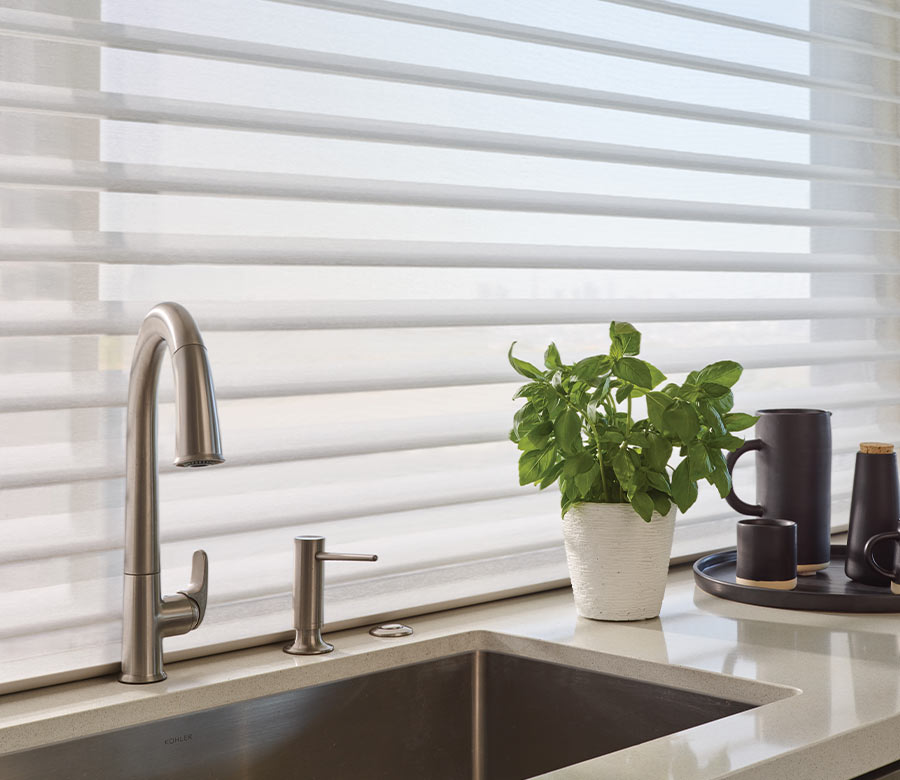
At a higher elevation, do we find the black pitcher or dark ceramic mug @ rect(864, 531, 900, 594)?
the black pitcher

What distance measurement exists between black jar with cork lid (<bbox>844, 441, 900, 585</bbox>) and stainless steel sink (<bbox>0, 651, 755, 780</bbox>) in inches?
19.2

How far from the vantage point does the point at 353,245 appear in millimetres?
1373

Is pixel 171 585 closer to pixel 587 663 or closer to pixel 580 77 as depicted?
pixel 587 663

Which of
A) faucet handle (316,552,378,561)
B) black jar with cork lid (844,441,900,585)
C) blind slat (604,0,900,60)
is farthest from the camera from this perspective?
blind slat (604,0,900,60)

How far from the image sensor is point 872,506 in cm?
159

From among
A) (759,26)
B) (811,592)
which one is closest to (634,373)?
(811,592)

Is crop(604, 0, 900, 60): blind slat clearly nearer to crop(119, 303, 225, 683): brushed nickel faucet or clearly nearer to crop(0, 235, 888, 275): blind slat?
crop(0, 235, 888, 275): blind slat

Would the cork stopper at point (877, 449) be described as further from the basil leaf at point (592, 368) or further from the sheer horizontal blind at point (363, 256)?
the basil leaf at point (592, 368)

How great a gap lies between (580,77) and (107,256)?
2.48ft

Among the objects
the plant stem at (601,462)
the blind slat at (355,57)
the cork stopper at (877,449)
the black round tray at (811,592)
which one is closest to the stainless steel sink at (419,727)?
the plant stem at (601,462)

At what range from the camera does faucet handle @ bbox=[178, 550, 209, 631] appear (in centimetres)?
117

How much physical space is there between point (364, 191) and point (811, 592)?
2.51 feet

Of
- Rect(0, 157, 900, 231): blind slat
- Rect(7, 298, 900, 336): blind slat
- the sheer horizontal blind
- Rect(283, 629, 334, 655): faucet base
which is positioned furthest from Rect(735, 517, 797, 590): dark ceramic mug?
Rect(283, 629, 334, 655): faucet base

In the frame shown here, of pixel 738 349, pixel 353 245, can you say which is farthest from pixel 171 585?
pixel 738 349
